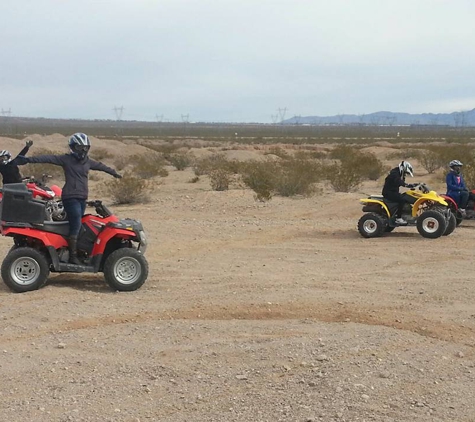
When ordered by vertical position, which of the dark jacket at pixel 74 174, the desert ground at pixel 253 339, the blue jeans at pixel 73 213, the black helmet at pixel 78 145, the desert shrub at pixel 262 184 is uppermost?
the black helmet at pixel 78 145

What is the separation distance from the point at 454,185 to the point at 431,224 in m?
1.71

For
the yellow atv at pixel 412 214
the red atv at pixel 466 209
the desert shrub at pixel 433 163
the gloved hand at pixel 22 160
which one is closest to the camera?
the gloved hand at pixel 22 160

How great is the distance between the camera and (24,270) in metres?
8.72

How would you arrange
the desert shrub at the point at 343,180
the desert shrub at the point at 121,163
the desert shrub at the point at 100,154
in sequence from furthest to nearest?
the desert shrub at the point at 100,154
the desert shrub at the point at 121,163
the desert shrub at the point at 343,180

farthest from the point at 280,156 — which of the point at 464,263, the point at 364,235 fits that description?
the point at 464,263

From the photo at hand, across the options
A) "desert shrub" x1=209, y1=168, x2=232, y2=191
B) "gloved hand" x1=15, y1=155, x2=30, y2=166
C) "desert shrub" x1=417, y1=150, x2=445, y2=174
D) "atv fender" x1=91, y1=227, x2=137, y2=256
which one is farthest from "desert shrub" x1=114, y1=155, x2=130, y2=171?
"gloved hand" x1=15, y1=155, x2=30, y2=166

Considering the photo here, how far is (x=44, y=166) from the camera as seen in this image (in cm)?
2775

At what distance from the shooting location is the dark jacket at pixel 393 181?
42.8ft

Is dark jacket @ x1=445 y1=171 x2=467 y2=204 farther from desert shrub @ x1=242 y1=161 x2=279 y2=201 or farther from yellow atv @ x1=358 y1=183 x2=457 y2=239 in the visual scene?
desert shrub @ x1=242 y1=161 x2=279 y2=201

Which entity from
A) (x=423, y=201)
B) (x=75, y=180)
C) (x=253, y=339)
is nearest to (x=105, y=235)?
(x=75, y=180)

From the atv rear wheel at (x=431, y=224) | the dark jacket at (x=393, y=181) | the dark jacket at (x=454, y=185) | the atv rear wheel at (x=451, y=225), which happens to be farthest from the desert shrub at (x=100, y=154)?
the atv rear wheel at (x=431, y=224)

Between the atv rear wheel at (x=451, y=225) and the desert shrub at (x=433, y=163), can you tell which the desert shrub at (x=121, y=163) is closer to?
the desert shrub at (x=433, y=163)

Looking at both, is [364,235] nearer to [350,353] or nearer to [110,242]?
[110,242]

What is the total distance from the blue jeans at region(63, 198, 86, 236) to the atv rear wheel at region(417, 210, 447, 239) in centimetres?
686
